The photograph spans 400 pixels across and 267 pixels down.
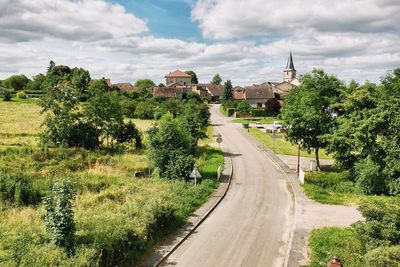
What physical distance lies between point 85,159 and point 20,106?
5226 centimetres

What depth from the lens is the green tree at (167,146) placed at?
978 inches

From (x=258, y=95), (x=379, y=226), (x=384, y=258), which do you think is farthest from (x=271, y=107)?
(x=384, y=258)

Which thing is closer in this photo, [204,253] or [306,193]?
[204,253]

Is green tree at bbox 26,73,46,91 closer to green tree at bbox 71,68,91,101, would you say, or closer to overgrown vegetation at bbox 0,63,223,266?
green tree at bbox 71,68,91,101

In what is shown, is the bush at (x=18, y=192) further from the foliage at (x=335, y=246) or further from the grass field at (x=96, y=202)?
the foliage at (x=335, y=246)

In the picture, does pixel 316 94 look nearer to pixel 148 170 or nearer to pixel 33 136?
pixel 148 170

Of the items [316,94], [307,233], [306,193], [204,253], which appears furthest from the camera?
[316,94]

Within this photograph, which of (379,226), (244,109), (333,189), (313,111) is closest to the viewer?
(379,226)

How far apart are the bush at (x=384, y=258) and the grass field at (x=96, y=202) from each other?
8169mm

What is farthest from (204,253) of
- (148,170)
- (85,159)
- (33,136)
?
(33,136)

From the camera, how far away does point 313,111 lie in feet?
97.1

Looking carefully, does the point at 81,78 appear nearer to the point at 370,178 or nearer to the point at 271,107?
the point at 271,107

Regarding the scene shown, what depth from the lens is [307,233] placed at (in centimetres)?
1762

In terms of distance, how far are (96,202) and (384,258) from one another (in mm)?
13892
